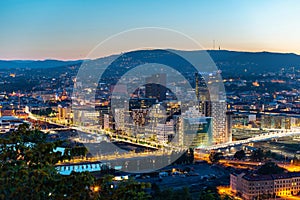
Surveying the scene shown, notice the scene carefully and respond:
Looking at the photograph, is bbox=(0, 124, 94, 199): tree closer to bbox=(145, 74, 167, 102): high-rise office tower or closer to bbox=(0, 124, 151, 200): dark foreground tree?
bbox=(0, 124, 151, 200): dark foreground tree

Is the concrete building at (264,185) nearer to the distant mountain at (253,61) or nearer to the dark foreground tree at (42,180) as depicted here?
the dark foreground tree at (42,180)

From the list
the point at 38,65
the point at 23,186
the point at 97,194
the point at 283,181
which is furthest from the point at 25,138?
the point at 38,65

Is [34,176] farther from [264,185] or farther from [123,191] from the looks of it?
[264,185]

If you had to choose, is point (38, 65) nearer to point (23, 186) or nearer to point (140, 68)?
point (140, 68)

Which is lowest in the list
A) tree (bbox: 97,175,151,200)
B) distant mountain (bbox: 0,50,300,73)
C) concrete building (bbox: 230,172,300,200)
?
concrete building (bbox: 230,172,300,200)

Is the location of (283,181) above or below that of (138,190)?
below

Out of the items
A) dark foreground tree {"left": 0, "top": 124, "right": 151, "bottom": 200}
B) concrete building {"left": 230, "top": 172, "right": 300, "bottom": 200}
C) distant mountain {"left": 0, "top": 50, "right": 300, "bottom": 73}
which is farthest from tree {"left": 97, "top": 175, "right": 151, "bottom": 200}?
distant mountain {"left": 0, "top": 50, "right": 300, "bottom": 73}

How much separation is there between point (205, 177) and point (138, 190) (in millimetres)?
6268

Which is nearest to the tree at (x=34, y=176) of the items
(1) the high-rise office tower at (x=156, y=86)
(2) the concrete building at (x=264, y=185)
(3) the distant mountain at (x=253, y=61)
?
(2) the concrete building at (x=264, y=185)

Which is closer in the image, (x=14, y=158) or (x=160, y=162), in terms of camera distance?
(x=14, y=158)

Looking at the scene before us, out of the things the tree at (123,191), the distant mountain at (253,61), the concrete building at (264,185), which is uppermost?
the distant mountain at (253,61)

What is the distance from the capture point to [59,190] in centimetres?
172

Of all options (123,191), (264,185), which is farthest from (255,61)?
(123,191)

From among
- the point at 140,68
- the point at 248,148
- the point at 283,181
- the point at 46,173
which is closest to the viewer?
the point at 46,173
